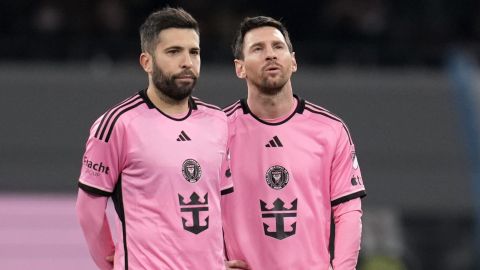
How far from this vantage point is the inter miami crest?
561 centimetres

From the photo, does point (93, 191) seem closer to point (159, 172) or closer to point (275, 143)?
point (159, 172)

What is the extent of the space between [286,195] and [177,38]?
38.3 inches

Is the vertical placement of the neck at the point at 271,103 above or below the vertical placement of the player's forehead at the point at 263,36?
below

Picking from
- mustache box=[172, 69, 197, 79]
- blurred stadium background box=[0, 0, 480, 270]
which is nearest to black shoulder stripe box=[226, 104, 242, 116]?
mustache box=[172, 69, 197, 79]

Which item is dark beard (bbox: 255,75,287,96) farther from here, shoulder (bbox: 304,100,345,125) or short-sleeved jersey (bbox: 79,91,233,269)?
short-sleeved jersey (bbox: 79,91,233,269)

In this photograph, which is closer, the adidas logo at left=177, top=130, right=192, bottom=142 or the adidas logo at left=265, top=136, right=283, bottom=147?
the adidas logo at left=177, top=130, right=192, bottom=142

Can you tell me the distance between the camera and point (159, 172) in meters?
5.59

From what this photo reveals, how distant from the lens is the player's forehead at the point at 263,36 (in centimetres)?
602

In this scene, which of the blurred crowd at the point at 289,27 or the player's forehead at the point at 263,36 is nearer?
the player's forehead at the point at 263,36

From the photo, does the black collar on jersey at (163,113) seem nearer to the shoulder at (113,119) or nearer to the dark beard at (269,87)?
the shoulder at (113,119)

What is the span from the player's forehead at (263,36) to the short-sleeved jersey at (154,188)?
65 centimetres

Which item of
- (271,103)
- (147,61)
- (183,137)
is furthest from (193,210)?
(271,103)

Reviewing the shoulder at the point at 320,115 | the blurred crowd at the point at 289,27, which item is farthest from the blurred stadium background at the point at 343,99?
the shoulder at the point at 320,115

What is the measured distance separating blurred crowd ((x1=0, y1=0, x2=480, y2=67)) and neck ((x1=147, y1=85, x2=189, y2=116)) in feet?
23.9
